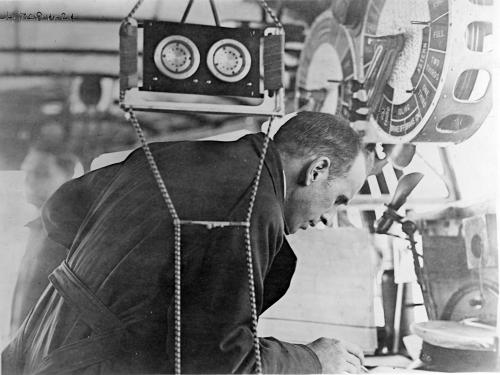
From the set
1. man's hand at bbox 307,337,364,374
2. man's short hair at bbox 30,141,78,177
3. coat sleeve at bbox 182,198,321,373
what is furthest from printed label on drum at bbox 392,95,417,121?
man's short hair at bbox 30,141,78,177

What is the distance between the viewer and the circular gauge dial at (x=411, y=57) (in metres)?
1.95

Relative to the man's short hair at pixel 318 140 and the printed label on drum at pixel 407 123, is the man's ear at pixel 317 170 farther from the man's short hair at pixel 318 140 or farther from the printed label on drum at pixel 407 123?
the printed label on drum at pixel 407 123

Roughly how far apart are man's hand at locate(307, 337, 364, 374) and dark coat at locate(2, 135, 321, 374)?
0.09m

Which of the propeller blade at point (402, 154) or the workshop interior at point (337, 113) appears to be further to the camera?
the propeller blade at point (402, 154)

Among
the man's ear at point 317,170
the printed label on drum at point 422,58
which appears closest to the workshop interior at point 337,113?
the printed label on drum at point 422,58

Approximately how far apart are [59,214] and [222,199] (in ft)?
1.46

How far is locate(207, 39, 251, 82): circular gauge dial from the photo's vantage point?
73.0 inches

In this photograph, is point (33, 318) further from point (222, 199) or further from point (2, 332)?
point (222, 199)

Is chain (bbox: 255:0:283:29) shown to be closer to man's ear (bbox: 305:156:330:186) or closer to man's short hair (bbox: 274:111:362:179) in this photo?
man's short hair (bbox: 274:111:362:179)

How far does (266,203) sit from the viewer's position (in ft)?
5.90

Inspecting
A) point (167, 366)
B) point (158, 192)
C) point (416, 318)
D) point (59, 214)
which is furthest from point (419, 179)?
point (59, 214)

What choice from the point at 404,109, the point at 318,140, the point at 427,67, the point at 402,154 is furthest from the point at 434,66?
the point at 318,140

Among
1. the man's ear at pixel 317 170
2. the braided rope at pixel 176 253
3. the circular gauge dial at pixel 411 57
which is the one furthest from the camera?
the circular gauge dial at pixel 411 57

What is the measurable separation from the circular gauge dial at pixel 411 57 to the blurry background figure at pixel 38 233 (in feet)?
2.99
